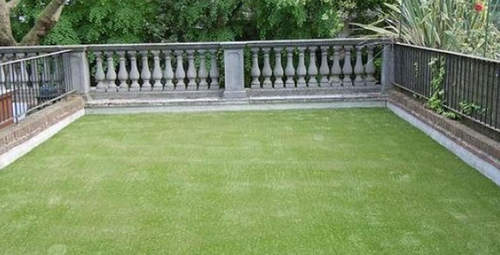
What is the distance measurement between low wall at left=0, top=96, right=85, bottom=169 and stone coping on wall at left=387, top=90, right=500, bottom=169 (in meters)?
3.93

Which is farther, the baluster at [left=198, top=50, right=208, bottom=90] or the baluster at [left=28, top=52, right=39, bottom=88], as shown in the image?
the baluster at [left=198, top=50, right=208, bottom=90]

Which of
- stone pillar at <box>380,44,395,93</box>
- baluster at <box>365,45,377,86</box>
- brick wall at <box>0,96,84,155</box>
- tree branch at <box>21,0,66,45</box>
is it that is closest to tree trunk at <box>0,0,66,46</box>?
tree branch at <box>21,0,66,45</box>

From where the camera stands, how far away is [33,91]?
6141mm

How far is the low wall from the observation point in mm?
4795

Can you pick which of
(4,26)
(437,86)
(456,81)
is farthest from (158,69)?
(456,81)

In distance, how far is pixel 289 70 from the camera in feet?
24.6

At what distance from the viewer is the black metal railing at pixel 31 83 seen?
17.6 feet

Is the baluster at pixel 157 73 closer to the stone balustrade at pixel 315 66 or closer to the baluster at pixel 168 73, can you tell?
→ the baluster at pixel 168 73

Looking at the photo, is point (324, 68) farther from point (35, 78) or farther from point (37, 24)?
point (37, 24)

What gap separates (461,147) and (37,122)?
13.4 feet

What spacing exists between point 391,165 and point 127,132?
9.87 feet

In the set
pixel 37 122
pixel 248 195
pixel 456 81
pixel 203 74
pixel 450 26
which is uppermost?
pixel 450 26

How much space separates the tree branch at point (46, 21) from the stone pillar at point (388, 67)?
4646 millimetres

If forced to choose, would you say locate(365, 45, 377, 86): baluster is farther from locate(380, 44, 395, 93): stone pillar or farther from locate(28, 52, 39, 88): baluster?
locate(28, 52, 39, 88): baluster
